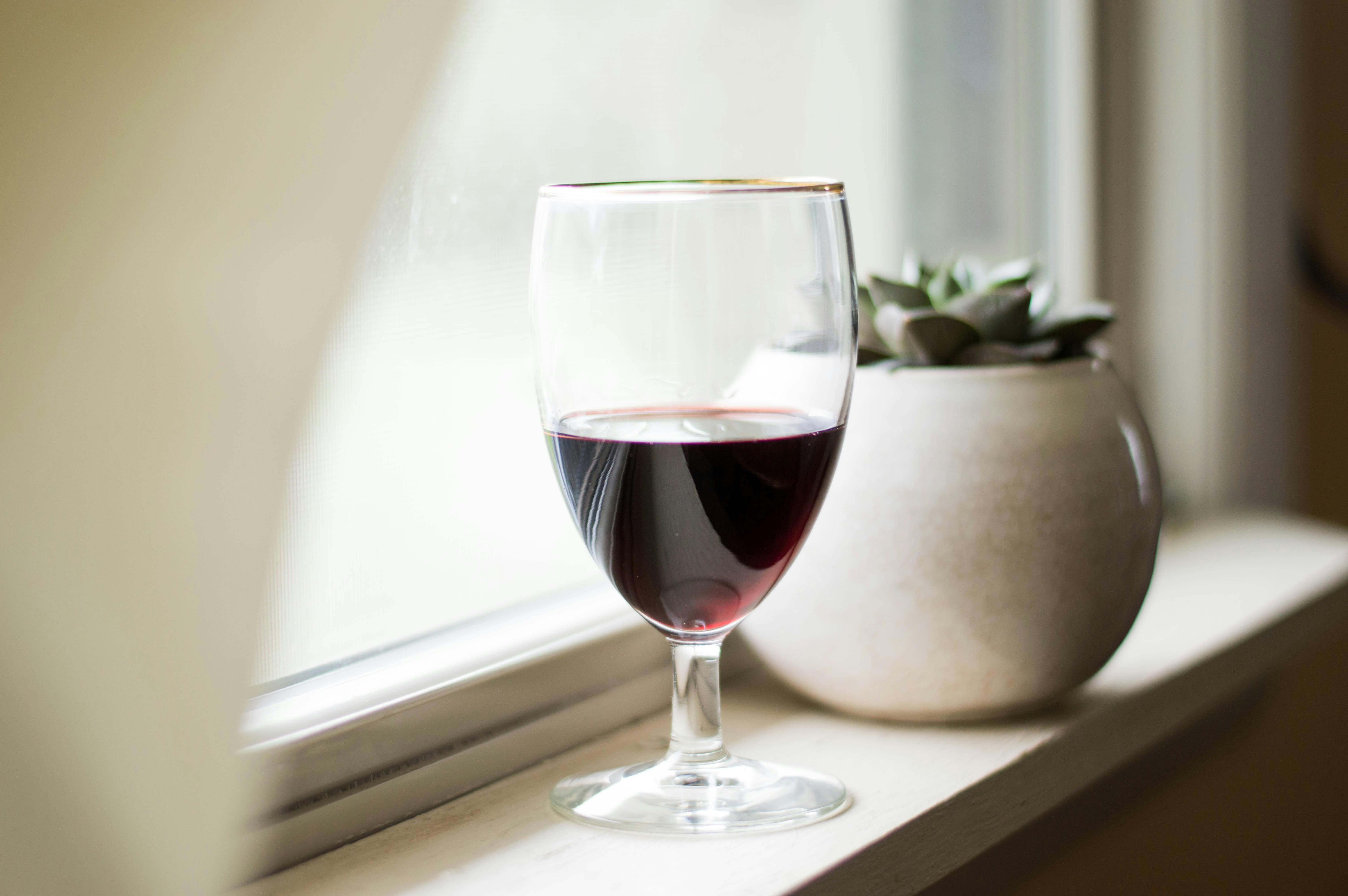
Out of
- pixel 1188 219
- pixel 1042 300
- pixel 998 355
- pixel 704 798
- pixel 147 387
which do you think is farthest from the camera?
pixel 1188 219

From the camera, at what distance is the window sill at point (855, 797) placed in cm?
47

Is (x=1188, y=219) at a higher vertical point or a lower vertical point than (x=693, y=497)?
higher

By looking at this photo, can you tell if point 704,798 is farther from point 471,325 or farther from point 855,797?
point 471,325

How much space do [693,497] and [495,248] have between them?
0.23 metres

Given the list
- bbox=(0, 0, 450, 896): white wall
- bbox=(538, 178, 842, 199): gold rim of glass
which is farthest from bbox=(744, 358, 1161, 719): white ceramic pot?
bbox=(0, 0, 450, 896): white wall

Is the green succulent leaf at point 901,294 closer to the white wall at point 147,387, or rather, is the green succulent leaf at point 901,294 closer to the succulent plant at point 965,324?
the succulent plant at point 965,324

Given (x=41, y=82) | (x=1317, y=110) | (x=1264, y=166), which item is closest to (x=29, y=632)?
(x=41, y=82)

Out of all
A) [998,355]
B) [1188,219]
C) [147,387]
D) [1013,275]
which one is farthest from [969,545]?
[1188,219]

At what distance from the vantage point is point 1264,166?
1.25 meters

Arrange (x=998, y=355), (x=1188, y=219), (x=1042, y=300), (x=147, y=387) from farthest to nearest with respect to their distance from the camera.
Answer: (x=1188, y=219), (x=1042, y=300), (x=998, y=355), (x=147, y=387)

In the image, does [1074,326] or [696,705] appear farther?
[1074,326]

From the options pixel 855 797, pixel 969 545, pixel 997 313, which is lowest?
pixel 855 797

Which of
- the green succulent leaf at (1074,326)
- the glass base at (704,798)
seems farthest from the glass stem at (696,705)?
the green succulent leaf at (1074,326)

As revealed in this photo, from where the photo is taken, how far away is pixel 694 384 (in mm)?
458
